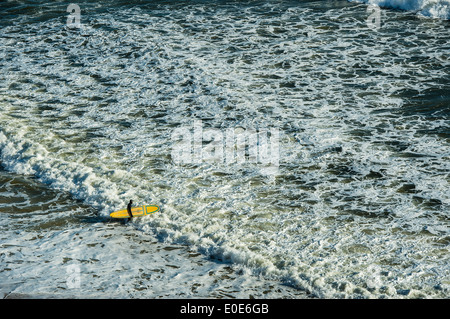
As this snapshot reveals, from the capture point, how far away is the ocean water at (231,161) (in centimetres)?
502

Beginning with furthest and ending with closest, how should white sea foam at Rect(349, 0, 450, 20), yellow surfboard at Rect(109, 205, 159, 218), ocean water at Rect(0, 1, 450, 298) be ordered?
white sea foam at Rect(349, 0, 450, 20), yellow surfboard at Rect(109, 205, 159, 218), ocean water at Rect(0, 1, 450, 298)

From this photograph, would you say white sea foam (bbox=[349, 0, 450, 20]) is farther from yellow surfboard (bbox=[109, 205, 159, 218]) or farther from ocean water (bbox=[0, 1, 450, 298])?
yellow surfboard (bbox=[109, 205, 159, 218])

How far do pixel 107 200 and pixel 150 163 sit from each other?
111 cm

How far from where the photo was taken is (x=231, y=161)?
24.0 ft

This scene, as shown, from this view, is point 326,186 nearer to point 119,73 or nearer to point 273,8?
point 119,73

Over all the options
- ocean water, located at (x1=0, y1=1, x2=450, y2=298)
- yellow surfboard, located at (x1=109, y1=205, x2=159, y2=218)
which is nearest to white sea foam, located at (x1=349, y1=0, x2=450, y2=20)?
ocean water, located at (x1=0, y1=1, x2=450, y2=298)

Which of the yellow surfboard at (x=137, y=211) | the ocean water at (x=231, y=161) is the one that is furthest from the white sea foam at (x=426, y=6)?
the yellow surfboard at (x=137, y=211)

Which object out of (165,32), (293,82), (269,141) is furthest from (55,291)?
(165,32)

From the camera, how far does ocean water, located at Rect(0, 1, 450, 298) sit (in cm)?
502

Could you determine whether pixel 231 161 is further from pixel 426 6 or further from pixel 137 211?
pixel 426 6

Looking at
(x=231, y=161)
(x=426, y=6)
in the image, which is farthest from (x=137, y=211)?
(x=426, y=6)

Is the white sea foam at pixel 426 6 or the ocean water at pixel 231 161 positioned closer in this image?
the ocean water at pixel 231 161

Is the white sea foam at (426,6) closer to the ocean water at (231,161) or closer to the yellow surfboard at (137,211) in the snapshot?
the ocean water at (231,161)

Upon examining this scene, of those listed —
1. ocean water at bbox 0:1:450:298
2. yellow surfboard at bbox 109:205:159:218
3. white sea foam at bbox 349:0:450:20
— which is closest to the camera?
ocean water at bbox 0:1:450:298
